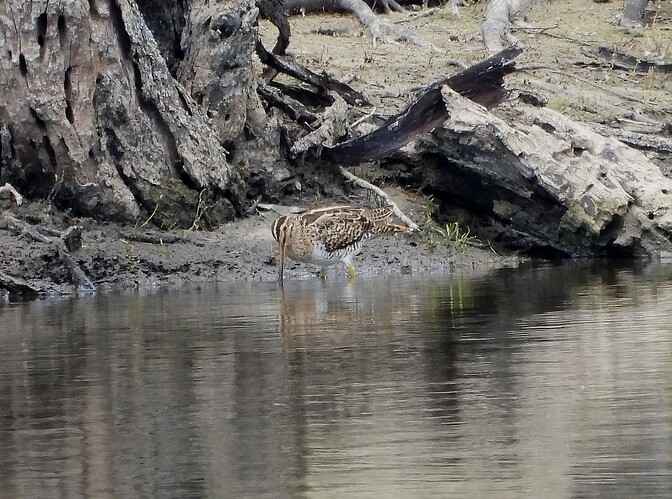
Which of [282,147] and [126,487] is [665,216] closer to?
[282,147]

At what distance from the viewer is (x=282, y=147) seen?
15.0m

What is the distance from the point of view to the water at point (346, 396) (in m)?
5.11

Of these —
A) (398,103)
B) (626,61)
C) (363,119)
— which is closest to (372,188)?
(363,119)

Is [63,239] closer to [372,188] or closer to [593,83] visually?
→ [372,188]

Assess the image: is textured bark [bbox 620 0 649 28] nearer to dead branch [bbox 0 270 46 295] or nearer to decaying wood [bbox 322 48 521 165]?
decaying wood [bbox 322 48 521 165]

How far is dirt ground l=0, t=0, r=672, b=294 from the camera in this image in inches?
504

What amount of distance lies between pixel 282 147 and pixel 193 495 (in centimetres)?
1024

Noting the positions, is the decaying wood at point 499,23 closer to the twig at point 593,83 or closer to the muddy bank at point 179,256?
the twig at point 593,83

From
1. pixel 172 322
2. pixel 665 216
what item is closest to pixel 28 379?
pixel 172 322

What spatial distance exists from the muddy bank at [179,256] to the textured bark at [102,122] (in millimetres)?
268

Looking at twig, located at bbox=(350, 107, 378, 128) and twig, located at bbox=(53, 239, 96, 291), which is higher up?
twig, located at bbox=(350, 107, 378, 128)

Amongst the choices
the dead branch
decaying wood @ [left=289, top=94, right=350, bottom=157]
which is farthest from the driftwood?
the dead branch

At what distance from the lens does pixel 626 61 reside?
20.4m

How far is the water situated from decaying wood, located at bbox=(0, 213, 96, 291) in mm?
1245
